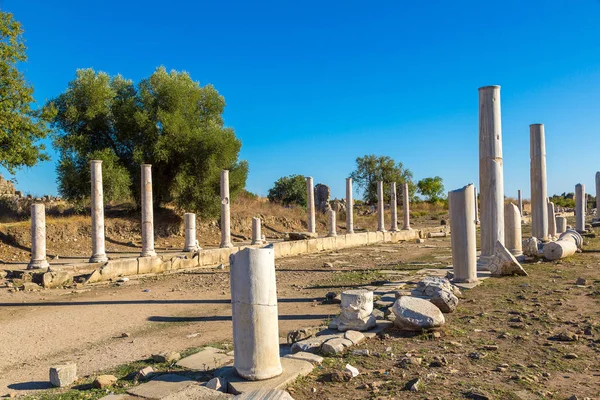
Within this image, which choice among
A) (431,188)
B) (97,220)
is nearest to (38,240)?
(97,220)

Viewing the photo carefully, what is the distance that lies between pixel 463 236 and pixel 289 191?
38039 mm

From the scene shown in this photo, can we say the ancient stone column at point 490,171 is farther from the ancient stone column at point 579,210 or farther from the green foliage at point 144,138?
the green foliage at point 144,138

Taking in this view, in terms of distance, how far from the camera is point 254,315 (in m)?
4.71

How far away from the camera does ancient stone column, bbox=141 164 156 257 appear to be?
1612cm

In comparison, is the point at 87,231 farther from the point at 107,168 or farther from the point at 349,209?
the point at 349,209

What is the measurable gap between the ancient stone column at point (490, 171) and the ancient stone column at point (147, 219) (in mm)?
10210

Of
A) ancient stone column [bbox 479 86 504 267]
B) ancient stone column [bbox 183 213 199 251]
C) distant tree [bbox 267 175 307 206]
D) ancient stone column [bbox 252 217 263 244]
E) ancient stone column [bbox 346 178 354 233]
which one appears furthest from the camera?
distant tree [bbox 267 175 307 206]

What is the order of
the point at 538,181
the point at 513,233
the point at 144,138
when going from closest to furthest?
the point at 513,233, the point at 538,181, the point at 144,138

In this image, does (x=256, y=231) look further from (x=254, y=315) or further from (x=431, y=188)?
(x=431, y=188)

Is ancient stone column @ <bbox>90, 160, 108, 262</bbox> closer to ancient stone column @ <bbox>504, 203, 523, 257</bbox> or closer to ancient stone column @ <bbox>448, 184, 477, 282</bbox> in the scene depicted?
ancient stone column @ <bbox>448, 184, 477, 282</bbox>

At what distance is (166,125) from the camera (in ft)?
77.0

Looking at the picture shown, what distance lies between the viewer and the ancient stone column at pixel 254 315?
461 cm

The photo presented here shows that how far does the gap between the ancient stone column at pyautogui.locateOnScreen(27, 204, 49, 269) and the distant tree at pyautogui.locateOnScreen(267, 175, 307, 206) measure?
31852mm

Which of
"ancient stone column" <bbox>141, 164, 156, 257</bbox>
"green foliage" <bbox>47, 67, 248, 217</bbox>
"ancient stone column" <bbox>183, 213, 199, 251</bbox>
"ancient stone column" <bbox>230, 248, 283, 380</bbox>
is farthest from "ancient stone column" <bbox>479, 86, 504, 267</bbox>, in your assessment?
"green foliage" <bbox>47, 67, 248, 217</bbox>
